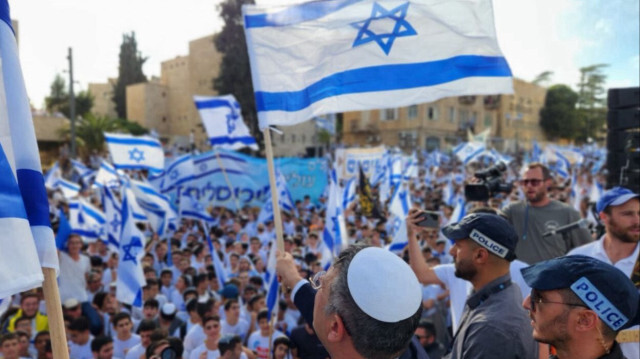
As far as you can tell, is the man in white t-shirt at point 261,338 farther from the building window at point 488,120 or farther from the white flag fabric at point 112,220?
the building window at point 488,120

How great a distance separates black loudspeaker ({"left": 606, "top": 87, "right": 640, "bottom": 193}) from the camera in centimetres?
521

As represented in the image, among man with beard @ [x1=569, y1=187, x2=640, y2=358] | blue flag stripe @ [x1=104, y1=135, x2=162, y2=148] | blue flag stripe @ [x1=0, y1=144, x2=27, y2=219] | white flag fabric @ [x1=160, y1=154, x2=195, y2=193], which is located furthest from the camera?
white flag fabric @ [x1=160, y1=154, x2=195, y2=193]

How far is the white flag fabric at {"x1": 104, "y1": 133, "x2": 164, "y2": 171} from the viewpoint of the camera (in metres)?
10.8

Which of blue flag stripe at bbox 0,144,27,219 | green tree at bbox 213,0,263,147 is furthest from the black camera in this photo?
green tree at bbox 213,0,263,147

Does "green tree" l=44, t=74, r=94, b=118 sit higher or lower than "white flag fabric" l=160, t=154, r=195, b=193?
higher

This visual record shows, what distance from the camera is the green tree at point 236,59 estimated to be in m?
35.0

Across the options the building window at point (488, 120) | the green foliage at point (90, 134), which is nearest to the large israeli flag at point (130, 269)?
the green foliage at point (90, 134)

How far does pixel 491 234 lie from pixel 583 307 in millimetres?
946

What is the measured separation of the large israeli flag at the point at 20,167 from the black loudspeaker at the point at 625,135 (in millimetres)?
5501

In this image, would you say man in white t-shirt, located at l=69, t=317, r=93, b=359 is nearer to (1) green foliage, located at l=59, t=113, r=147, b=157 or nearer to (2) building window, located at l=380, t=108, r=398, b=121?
(1) green foliage, located at l=59, t=113, r=147, b=157

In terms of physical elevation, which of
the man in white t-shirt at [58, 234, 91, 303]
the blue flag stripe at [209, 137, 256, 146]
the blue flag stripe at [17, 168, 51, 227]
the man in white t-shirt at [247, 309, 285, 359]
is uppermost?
the blue flag stripe at [17, 168, 51, 227]

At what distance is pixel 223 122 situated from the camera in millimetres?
12352

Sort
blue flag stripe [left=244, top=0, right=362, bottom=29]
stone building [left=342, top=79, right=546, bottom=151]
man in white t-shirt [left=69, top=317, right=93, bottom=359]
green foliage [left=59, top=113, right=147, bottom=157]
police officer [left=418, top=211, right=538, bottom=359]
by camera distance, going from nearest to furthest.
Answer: police officer [left=418, top=211, right=538, bottom=359]
blue flag stripe [left=244, top=0, right=362, bottom=29]
man in white t-shirt [left=69, top=317, right=93, bottom=359]
green foliage [left=59, top=113, right=147, bottom=157]
stone building [left=342, top=79, right=546, bottom=151]

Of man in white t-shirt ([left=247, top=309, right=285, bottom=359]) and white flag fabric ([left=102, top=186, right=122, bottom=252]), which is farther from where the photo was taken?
white flag fabric ([left=102, top=186, right=122, bottom=252])
